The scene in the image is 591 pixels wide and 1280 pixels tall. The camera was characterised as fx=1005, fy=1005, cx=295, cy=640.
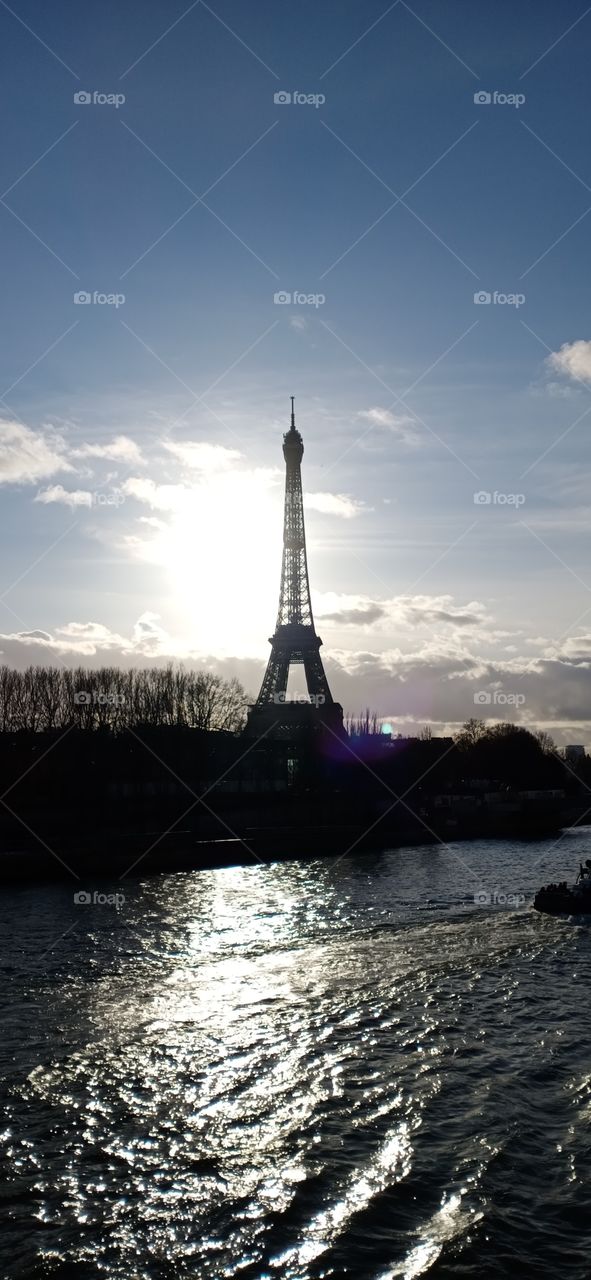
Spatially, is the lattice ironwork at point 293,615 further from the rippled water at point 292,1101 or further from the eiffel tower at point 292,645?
the rippled water at point 292,1101

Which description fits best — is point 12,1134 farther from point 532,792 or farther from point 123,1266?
point 532,792

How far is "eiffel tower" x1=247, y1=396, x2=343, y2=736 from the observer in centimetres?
7625

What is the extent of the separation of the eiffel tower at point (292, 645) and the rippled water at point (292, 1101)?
47410 mm

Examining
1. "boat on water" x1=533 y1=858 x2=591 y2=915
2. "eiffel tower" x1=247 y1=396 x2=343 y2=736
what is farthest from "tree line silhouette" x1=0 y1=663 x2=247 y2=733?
"boat on water" x1=533 y1=858 x2=591 y2=915

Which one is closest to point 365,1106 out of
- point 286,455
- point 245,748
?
point 245,748

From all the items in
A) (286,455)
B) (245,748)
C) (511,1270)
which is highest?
(286,455)

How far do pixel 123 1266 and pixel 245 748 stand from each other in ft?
203

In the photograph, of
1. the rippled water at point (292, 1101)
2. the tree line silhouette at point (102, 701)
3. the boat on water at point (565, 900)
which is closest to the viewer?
the rippled water at point (292, 1101)

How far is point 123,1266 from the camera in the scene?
1034 centimetres

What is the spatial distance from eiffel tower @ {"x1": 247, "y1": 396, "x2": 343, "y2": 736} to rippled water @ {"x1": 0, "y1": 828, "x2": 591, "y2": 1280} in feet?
156

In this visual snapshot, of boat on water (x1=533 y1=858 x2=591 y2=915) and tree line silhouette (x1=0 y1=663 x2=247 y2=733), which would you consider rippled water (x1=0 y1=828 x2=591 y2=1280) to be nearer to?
boat on water (x1=533 y1=858 x2=591 y2=915)

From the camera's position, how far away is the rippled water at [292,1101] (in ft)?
35.4

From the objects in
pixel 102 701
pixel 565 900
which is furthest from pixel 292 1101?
pixel 102 701

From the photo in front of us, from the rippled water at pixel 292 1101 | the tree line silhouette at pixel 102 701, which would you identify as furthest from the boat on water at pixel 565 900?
the tree line silhouette at pixel 102 701
